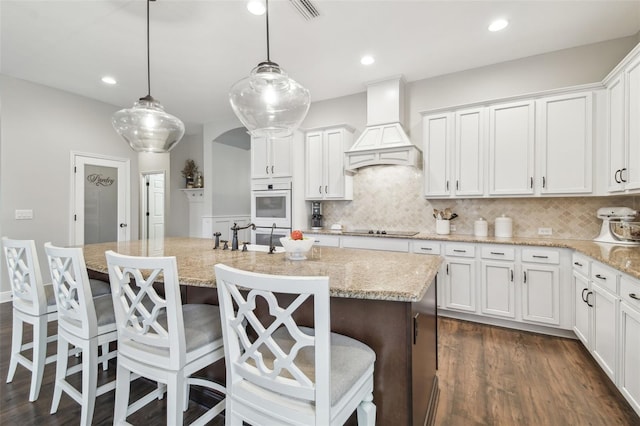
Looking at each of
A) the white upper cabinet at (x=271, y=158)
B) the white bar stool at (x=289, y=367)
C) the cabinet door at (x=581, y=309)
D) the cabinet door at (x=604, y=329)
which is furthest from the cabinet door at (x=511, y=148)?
the white bar stool at (x=289, y=367)

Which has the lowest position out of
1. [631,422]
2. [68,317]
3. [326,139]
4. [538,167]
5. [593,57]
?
[631,422]

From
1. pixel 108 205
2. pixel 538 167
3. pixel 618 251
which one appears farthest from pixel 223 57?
pixel 618 251

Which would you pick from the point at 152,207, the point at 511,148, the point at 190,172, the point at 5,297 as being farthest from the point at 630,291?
the point at 152,207

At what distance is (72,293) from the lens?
162 cm

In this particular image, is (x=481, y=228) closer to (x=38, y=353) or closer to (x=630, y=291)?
(x=630, y=291)

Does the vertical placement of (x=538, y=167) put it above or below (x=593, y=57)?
below

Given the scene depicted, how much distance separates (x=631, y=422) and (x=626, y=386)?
0.21m

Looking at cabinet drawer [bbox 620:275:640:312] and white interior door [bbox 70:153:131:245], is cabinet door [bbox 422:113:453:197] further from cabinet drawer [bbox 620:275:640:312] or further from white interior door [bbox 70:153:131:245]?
white interior door [bbox 70:153:131:245]

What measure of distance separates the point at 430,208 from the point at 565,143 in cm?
153

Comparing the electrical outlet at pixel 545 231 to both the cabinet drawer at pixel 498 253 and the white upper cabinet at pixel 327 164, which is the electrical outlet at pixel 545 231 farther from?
the white upper cabinet at pixel 327 164

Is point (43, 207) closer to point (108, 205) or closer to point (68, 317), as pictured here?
point (108, 205)

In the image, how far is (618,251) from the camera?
2.33m

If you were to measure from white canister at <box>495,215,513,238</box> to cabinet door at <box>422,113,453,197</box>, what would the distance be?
65 cm

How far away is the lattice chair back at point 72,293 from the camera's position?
154 centimetres
